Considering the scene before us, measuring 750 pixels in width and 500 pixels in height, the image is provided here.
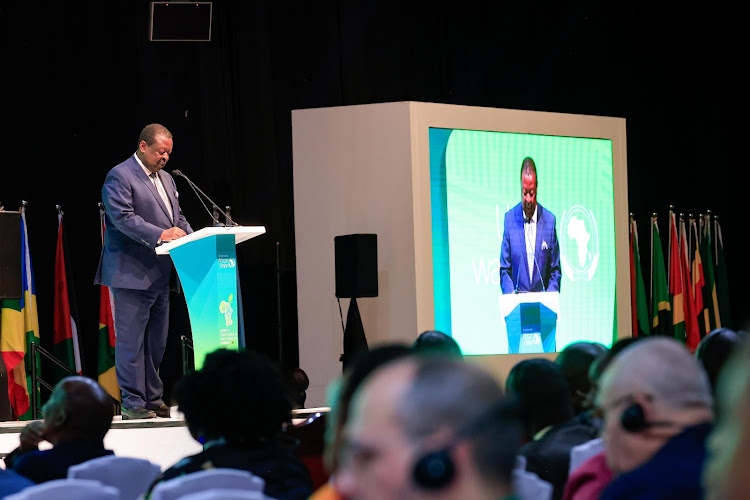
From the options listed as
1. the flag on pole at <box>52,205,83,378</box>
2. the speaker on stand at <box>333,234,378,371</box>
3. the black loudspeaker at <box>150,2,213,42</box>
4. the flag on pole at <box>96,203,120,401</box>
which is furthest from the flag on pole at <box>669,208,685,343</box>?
the flag on pole at <box>52,205,83,378</box>

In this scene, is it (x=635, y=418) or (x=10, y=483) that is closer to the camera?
(x=635, y=418)

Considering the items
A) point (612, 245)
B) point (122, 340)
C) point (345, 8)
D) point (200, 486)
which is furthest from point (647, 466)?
point (345, 8)

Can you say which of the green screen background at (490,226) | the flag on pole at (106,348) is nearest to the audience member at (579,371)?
the green screen background at (490,226)

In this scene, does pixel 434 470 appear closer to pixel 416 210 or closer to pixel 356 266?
pixel 356 266

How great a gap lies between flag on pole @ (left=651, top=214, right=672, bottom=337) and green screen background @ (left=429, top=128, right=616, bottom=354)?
66.5 inches

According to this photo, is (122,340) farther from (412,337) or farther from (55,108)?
(55,108)

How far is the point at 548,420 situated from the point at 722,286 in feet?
24.8

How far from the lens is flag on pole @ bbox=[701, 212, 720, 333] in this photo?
371 inches

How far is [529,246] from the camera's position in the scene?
24.1ft

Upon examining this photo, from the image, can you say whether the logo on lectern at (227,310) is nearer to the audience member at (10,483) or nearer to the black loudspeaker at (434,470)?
the audience member at (10,483)

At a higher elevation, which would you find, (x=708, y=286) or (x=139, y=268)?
(x=139, y=268)

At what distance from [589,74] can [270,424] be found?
7.51 meters

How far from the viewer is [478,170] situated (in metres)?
7.19

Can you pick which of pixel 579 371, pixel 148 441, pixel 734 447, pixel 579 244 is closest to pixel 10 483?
pixel 579 371
